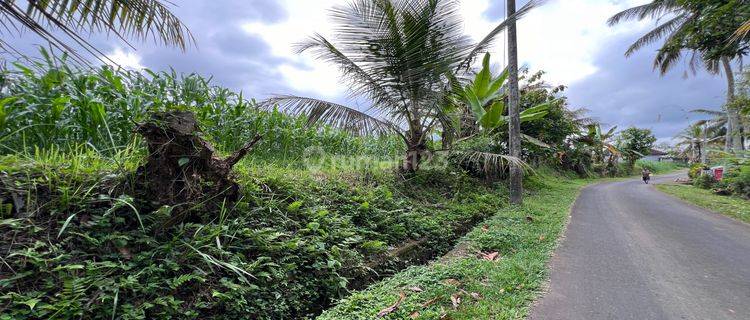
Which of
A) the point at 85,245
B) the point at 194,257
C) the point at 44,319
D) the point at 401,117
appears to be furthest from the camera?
the point at 401,117

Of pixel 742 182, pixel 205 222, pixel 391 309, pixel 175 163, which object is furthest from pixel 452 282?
pixel 742 182

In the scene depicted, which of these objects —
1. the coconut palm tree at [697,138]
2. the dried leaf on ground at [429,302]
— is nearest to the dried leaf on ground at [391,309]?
the dried leaf on ground at [429,302]

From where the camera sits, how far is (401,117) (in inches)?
277

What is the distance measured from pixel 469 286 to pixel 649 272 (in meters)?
2.17

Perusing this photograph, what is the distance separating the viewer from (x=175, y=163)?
9.29ft

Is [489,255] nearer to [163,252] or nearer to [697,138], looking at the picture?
[163,252]

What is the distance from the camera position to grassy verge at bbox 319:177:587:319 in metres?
2.59

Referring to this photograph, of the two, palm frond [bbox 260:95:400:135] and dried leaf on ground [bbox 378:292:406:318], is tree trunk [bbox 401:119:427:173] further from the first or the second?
dried leaf on ground [bbox 378:292:406:318]

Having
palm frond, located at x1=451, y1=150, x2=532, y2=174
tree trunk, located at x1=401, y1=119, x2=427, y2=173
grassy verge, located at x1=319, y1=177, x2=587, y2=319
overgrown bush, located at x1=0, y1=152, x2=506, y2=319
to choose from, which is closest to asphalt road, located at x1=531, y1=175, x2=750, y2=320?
grassy verge, located at x1=319, y1=177, x2=587, y2=319

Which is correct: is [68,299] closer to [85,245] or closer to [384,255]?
[85,245]

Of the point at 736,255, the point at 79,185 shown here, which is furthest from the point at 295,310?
the point at 736,255

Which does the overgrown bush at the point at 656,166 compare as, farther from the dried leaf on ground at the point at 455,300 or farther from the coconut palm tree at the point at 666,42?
the dried leaf on ground at the point at 455,300

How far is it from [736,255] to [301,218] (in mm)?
5487

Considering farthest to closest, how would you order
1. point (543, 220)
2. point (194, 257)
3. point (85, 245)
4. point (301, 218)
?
point (543, 220) → point (301, 218) → point (194, 257) → point (85, 245)
